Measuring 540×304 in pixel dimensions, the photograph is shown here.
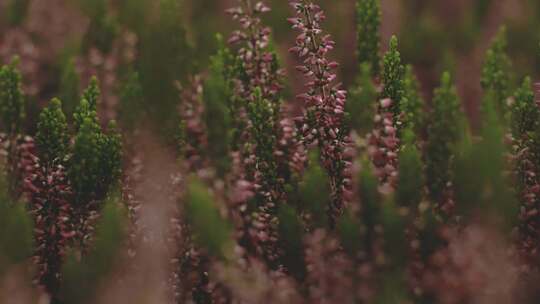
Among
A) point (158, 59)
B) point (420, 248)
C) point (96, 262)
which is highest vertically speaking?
point (158, 59)

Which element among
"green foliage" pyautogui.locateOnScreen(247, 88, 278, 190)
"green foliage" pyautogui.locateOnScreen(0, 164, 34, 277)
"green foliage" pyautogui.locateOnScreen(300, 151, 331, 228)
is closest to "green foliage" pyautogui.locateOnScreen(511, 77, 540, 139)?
"green foliage" pyautogui.locateOnScreen(300, 151, 331, 228)

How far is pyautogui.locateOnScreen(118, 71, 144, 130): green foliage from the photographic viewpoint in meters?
3.22

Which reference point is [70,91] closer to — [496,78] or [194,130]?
[194,130]

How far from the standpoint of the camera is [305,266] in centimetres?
253

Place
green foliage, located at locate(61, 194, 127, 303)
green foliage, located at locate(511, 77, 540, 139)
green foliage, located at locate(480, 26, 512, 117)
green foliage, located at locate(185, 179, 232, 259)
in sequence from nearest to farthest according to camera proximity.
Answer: green foliage, located at locate(185, 179, 232, 259) → green foliage, located at locate(61, 194, 127, 303) → green foliage, located at locate(511, 77, 540, 139) → green foliage, located at locate(480, 26, 512, 117)

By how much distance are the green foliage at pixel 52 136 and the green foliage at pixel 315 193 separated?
807 millimetres

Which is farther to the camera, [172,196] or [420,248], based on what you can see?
[172,196]

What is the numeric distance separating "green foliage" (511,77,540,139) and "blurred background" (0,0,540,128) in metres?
1.24

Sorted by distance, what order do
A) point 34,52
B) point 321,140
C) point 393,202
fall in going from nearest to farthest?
1. point 393,202
2. point 321,140
3. point 34,52

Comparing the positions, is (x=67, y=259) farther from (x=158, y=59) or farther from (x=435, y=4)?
(x=435, y=4)

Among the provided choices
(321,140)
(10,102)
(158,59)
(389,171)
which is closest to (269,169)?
(321,140)

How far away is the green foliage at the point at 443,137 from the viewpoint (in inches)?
96.8

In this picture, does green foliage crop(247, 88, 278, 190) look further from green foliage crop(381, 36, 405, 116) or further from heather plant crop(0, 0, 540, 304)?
green foliage crop(381, 36, 405, 116)

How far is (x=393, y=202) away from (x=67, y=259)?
104 cm
